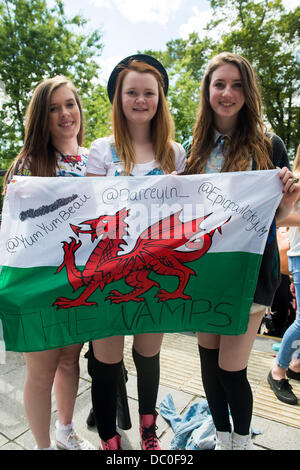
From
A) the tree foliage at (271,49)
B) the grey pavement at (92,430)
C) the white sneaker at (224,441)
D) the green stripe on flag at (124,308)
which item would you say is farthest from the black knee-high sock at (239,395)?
the tree foliage at (271,49)

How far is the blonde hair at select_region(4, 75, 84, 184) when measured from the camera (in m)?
1.95

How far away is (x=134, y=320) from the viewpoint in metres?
1.79

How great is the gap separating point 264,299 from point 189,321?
15.6 inches

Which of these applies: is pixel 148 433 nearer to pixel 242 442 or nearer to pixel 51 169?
pixel 242 442

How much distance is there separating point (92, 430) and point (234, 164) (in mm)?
1982

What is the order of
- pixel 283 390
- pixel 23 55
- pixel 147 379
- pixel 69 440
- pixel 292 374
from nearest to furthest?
pixel 147 379 → pixel 69 440 → pixel 283 390 → pixel 292 374 → pixel 23 55

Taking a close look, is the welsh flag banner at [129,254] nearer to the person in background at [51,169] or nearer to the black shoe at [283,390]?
the person in background at [51,169]

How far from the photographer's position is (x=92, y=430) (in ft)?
7.77

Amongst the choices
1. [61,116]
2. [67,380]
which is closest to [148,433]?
[67,380]

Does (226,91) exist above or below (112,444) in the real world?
above

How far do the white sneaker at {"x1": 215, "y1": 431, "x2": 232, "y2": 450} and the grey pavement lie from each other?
380mm

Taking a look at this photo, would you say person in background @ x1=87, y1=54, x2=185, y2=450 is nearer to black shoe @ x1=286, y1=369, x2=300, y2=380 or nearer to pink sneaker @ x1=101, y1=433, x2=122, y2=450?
pink sneaker @ x1=101, y1=433, x2=122, y2=450

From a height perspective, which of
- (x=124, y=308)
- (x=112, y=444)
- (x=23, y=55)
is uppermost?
(x=23, y=55)
